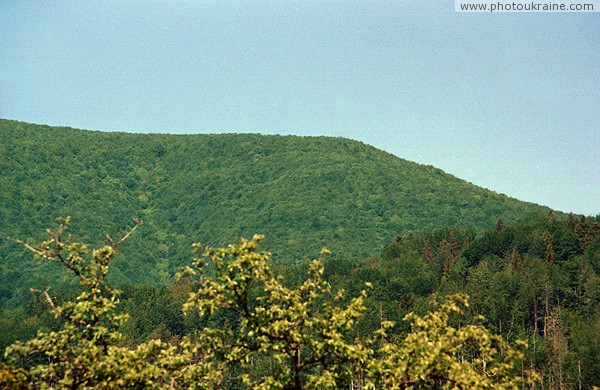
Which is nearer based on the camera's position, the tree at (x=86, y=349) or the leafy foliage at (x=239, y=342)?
the tree at (x=86, y=349)

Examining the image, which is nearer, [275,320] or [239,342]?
[275,320]

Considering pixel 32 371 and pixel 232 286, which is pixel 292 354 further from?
pixel 32 371

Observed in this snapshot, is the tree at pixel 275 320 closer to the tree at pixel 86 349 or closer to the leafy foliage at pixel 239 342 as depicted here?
the leafy foliage at pixel 239 342

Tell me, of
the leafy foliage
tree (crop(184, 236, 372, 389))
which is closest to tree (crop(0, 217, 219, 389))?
the leafy foliage

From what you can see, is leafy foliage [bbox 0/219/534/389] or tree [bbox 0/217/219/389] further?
leafy foliage [bbox 0/219/534/389]

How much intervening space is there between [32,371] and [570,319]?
10187cm

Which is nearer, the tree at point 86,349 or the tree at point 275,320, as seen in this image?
the tree at point 86,349

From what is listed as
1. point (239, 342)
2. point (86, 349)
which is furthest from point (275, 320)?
point (86, 349)

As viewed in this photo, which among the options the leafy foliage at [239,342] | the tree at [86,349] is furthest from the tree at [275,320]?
the tree at [86,349]

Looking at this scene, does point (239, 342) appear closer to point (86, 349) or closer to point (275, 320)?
point (275, 320)

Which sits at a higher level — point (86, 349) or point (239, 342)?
point (239, 342)

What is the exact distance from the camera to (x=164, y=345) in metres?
22.0

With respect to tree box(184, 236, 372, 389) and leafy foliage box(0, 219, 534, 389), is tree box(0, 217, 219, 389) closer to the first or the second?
leafy foliage box(0, 219, 534, 389)

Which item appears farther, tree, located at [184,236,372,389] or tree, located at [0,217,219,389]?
tree, located at [184,236,372,389]
